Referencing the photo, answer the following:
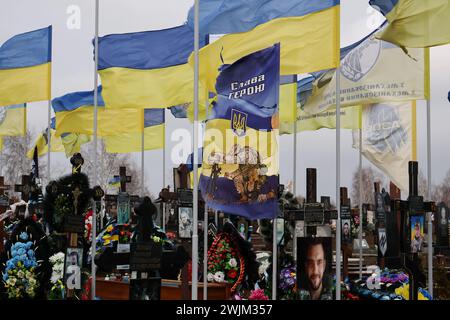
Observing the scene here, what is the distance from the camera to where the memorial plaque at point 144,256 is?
10586 mm

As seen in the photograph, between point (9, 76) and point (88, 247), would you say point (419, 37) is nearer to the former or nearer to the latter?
point (88, 247)

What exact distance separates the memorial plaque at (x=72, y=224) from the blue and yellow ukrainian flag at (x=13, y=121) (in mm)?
14254

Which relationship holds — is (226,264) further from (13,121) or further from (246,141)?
(13,121)

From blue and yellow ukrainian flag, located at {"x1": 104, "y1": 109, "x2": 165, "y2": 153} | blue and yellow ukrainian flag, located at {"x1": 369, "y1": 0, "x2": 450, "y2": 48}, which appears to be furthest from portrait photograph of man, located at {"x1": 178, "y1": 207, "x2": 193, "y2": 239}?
blue and yellow ukrainian flag, located at {"x1": 104, "y1": 109, "x2": 165, "y2": 153}

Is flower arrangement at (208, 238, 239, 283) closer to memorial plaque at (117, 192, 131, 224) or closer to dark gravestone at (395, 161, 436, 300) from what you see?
dark gravestone at (395, 161, 436, 300)

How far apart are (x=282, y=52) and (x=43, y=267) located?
4950 millimetres

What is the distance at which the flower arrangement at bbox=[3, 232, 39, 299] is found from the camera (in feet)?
40.2

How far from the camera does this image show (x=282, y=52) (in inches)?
526

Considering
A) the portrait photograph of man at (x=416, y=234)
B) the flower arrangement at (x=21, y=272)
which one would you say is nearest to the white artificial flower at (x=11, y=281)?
the flower arrangement at (x=21, y=272)

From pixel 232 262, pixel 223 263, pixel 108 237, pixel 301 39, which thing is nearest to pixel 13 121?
pixel 108 237

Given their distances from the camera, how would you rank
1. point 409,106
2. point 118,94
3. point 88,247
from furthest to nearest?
point 118,94, point 409,106, point 88,247

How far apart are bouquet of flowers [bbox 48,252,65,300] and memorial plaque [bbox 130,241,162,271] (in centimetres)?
236

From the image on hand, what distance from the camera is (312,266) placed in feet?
37.7

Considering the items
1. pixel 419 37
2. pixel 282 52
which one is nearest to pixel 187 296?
pixel 282 52
